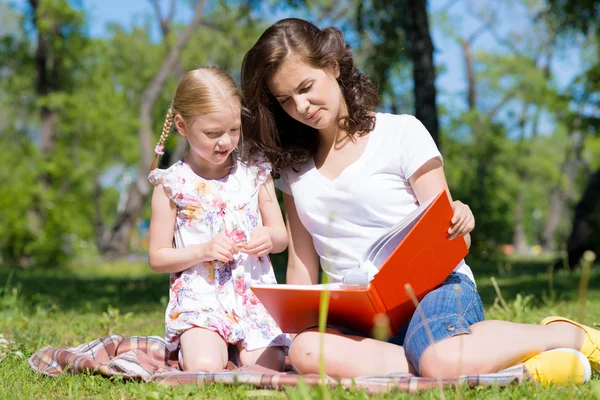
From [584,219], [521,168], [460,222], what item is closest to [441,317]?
[460,222]

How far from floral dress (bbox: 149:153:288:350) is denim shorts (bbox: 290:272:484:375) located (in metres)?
0.40

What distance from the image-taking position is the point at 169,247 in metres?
3.02

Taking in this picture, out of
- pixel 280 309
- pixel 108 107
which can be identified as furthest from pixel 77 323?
pixel 108 107

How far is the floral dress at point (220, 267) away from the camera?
118 inches

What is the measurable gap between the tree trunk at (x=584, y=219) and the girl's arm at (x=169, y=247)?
7786 mm

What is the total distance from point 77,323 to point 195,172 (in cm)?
167

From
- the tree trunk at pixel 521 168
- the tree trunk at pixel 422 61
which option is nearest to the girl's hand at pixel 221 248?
the tree trunk at pixel 422 61

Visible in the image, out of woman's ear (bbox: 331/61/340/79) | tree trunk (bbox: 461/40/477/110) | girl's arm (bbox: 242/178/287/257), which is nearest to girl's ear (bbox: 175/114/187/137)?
girl's arm (bbox: 242/178/287/257)

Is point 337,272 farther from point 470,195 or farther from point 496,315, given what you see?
point 470,195

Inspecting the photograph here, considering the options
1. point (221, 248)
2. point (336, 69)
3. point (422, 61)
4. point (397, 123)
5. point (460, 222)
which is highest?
point (422, 61)

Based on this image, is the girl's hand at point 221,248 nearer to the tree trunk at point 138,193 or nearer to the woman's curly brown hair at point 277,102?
the woman's curly brown hair at point 277,102

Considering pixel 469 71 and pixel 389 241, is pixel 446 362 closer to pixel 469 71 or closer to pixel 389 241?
pixel 389 241

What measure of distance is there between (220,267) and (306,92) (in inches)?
32.1

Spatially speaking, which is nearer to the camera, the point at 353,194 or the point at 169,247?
the point at 353,194
